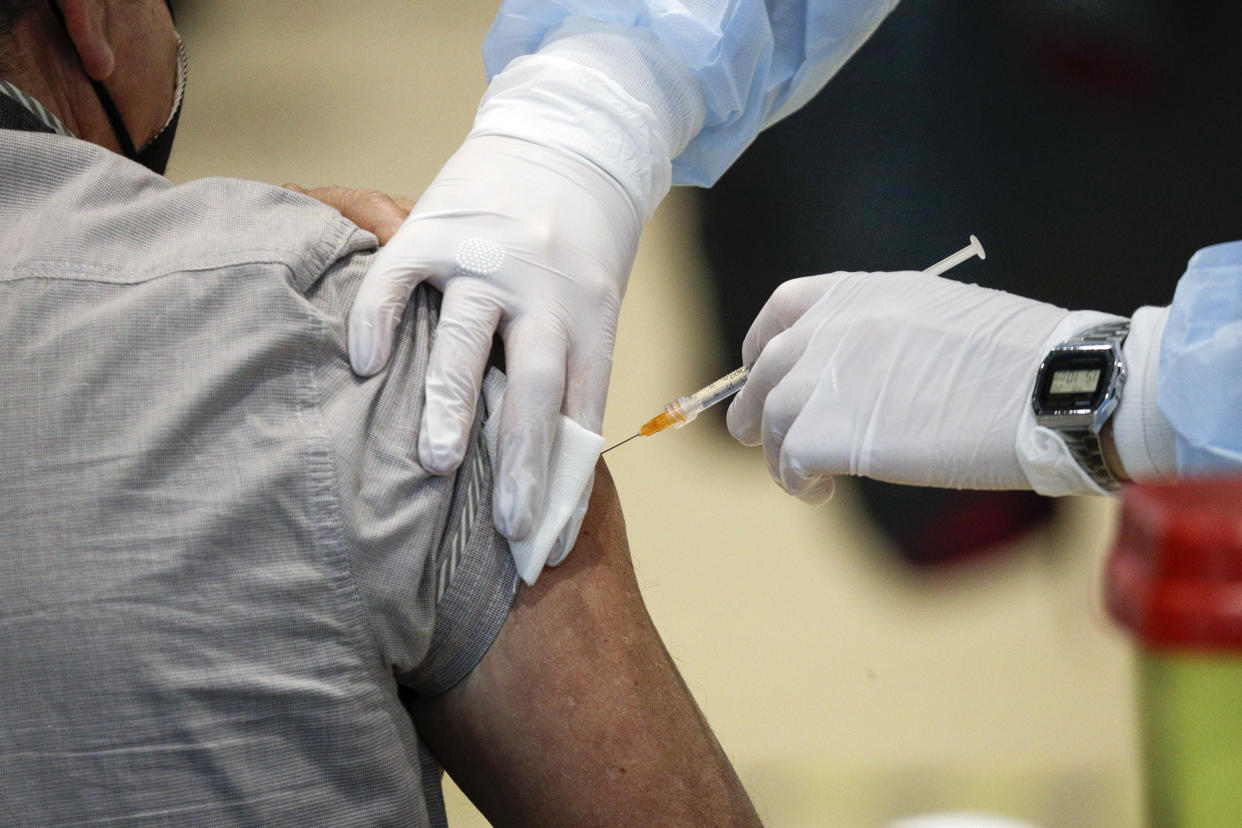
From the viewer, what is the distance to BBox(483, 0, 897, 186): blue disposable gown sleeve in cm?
149

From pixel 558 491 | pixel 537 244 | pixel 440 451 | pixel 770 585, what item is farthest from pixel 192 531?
pixel 770 585

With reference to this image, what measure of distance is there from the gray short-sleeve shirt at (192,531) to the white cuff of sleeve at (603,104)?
494 millimetres

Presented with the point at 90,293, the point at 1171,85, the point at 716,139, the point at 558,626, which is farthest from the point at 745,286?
the point at 90,293

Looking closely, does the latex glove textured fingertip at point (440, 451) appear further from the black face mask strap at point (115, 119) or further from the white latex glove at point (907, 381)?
the black face mask strap at point (115, 119)

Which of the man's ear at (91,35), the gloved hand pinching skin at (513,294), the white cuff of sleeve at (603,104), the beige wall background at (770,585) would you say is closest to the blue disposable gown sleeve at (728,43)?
the white cuff of sleeve at (603,104)

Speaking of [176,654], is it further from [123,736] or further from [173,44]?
[173,44]

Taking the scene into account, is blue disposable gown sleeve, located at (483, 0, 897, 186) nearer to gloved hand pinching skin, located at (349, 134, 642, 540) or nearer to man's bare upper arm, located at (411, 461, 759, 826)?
gloved hand pinching skin, located at (349, 134, 642, 540)

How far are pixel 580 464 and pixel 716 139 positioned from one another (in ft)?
2.52

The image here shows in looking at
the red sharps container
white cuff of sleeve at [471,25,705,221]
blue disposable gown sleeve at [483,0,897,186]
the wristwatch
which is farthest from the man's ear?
the red sharps container

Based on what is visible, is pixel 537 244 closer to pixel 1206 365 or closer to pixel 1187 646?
pixel 1206 365

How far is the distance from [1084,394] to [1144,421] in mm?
54

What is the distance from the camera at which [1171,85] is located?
2.25m

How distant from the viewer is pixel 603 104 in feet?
4.64

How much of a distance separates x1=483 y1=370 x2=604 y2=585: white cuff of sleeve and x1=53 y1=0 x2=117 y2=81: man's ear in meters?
0.59
